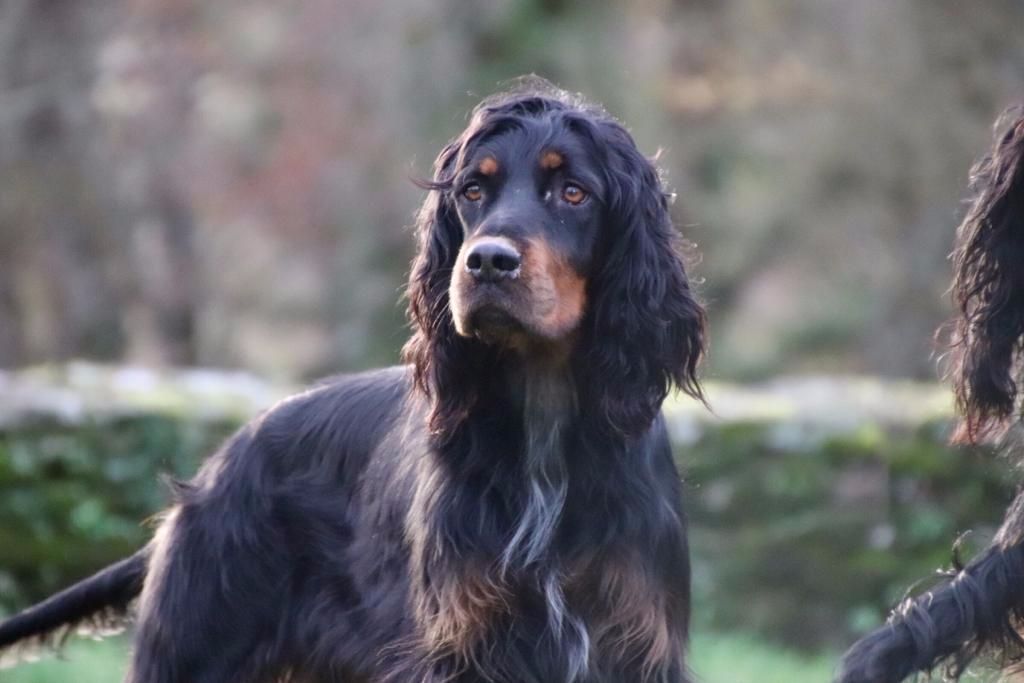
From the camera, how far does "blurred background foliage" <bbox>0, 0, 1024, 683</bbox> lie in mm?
9000

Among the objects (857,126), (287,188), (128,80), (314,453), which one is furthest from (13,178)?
(314,453)

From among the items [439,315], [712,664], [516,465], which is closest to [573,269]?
[439,315]

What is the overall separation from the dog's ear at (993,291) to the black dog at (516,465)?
94 centimetres

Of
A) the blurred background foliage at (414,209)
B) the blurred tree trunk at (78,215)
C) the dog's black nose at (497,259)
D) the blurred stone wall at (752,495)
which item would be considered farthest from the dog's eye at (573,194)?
the blurred tree trunk at (78,215)

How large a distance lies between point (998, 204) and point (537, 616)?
1.96 meters

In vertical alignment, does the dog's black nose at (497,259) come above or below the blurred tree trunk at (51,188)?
above

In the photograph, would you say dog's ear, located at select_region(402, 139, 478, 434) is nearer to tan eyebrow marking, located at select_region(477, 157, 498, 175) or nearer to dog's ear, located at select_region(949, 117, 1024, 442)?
tan eyebrow marking, located at select_region(477, 157, 498, 175)

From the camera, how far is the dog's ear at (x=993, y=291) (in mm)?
5367

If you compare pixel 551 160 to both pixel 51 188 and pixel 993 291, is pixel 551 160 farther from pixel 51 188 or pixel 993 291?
pixel 51 188

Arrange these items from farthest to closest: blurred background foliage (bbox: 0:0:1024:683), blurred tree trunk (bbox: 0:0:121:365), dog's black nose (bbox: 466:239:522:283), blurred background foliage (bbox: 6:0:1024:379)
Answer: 1. blurred background foliage (bbox: 6:0:1024:379)
2. blurred tree trunk (bbox: 0:0:121:365)
3. blurred background foliage (bbox: 0:0:1024:683)
4. dog's black nose (bbox: 466:239:522:283)

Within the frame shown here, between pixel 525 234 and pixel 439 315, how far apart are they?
53cm

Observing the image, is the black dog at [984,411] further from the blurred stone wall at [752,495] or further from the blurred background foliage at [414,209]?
the blurred background foliage at [414,209]

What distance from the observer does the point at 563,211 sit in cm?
504

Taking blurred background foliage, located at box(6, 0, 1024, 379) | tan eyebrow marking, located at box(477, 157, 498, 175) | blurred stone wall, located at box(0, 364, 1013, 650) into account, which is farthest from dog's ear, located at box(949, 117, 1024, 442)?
blurred background foliage, located at box(6, 0, 1024, 379)
